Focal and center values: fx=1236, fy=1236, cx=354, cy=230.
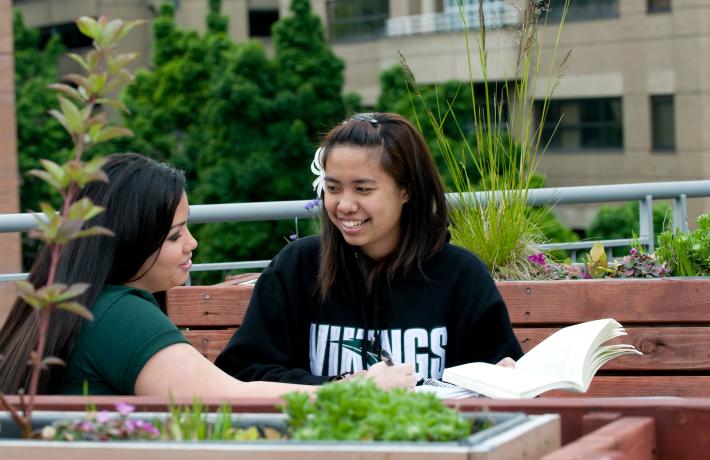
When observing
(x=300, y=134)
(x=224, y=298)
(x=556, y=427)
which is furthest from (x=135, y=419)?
(x=300, y=134)

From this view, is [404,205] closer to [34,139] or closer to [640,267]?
[640,267]

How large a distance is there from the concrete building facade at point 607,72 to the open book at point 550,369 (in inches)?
954

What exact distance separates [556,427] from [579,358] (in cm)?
115

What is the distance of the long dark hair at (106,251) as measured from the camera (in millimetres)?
2537

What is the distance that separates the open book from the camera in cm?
269

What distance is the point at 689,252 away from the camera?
14.5ft

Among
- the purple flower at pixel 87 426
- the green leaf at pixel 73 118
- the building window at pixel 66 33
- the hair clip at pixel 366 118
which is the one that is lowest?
the purple flower at pixel 87 426

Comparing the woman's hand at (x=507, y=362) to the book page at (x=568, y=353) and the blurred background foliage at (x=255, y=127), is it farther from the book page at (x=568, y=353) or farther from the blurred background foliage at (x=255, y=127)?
the blurred background foliage at (x=255, y=127)

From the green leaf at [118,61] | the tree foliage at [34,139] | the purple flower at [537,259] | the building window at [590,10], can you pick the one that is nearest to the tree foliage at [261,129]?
the tree foliage at [34,139]

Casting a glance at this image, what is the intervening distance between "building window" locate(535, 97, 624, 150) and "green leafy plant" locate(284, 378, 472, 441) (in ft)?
97.8

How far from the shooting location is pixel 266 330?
342cm

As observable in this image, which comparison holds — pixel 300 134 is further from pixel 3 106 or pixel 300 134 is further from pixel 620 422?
pixel 620 422

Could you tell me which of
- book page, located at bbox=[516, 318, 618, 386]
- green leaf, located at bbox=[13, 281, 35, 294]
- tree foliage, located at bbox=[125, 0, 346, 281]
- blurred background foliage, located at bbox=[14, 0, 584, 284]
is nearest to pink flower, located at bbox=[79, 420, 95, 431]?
green leaf, located at bbox=[13, 281, 35, 294]

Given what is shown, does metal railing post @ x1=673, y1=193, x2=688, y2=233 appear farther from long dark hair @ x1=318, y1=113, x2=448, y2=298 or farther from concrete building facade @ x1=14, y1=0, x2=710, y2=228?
concrete building facade @ x1=14, y1=0, x2=710, y2=228
